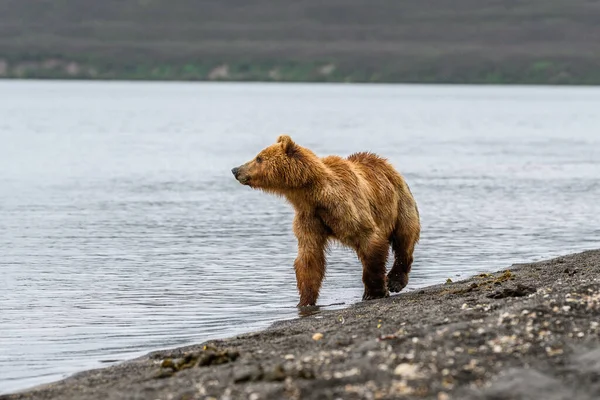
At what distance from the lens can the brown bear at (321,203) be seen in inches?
420

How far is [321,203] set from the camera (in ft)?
35.0

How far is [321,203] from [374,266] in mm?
1031

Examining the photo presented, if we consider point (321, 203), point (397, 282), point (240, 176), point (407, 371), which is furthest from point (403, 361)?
point (397, 282)

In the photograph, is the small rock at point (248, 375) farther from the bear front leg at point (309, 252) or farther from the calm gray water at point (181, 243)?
the bear front leg at point (309, 252)

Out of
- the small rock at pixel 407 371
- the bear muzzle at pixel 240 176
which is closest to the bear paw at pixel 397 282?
the bear muzzle at pixel 240 176

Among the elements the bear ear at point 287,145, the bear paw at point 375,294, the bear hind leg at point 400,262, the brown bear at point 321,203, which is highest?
the bear ear at point 287,145

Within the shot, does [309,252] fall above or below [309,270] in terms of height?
above

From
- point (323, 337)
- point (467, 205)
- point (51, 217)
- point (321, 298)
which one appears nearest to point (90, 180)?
point (51, 217)

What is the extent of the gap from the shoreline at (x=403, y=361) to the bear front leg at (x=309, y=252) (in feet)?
5.65

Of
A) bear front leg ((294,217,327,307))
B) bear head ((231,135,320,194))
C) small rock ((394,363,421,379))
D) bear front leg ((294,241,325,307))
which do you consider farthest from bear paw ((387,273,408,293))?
small rock ((394,363,421,379))

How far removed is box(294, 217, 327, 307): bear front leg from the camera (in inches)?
425

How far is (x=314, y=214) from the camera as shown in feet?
35.4

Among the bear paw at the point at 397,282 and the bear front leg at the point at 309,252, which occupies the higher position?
the bear front leg at the point at 309,252

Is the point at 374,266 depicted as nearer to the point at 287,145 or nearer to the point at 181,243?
the point at 287,145
